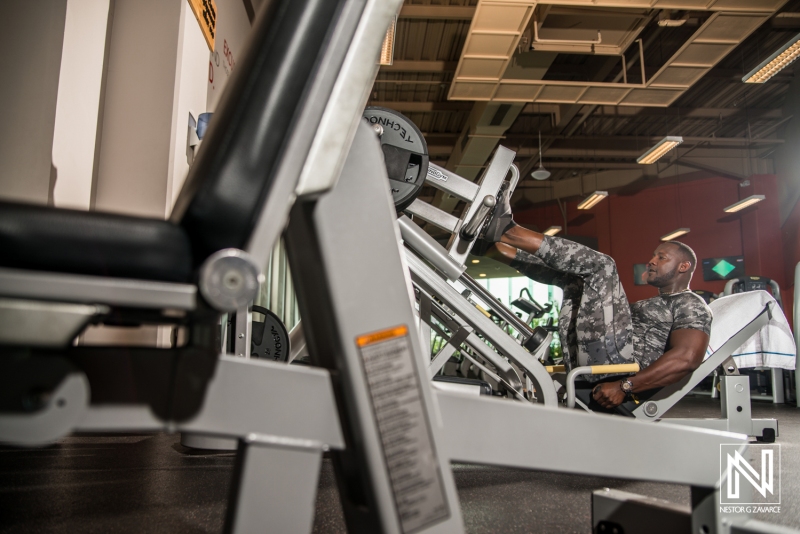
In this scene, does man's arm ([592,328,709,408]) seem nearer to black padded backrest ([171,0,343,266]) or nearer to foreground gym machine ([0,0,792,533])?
foreground gym machine ([0,0,792,533])

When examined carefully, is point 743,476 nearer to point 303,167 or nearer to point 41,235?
point 303,167

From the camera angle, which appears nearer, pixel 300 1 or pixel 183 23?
pixel 300 1

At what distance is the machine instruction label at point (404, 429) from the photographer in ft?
1.88

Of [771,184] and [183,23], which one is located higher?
[771,184]

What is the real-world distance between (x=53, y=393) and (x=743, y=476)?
0.95 metres

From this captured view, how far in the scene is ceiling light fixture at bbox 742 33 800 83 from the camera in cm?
513

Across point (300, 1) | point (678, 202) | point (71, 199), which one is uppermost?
point (678, 202)

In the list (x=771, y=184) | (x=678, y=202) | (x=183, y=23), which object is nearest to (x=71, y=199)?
(x=183, y=23)

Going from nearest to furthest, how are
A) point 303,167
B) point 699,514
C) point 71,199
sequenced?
1. point 303,167
2. point 699,514
3. point 71,199

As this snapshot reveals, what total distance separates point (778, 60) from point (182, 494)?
669 cm

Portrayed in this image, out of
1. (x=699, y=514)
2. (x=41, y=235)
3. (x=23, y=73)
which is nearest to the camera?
(x=41, y=235)

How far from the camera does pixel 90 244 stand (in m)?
0.48

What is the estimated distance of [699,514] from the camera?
811 mm

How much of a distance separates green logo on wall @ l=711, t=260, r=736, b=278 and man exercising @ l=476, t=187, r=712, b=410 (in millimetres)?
7761
